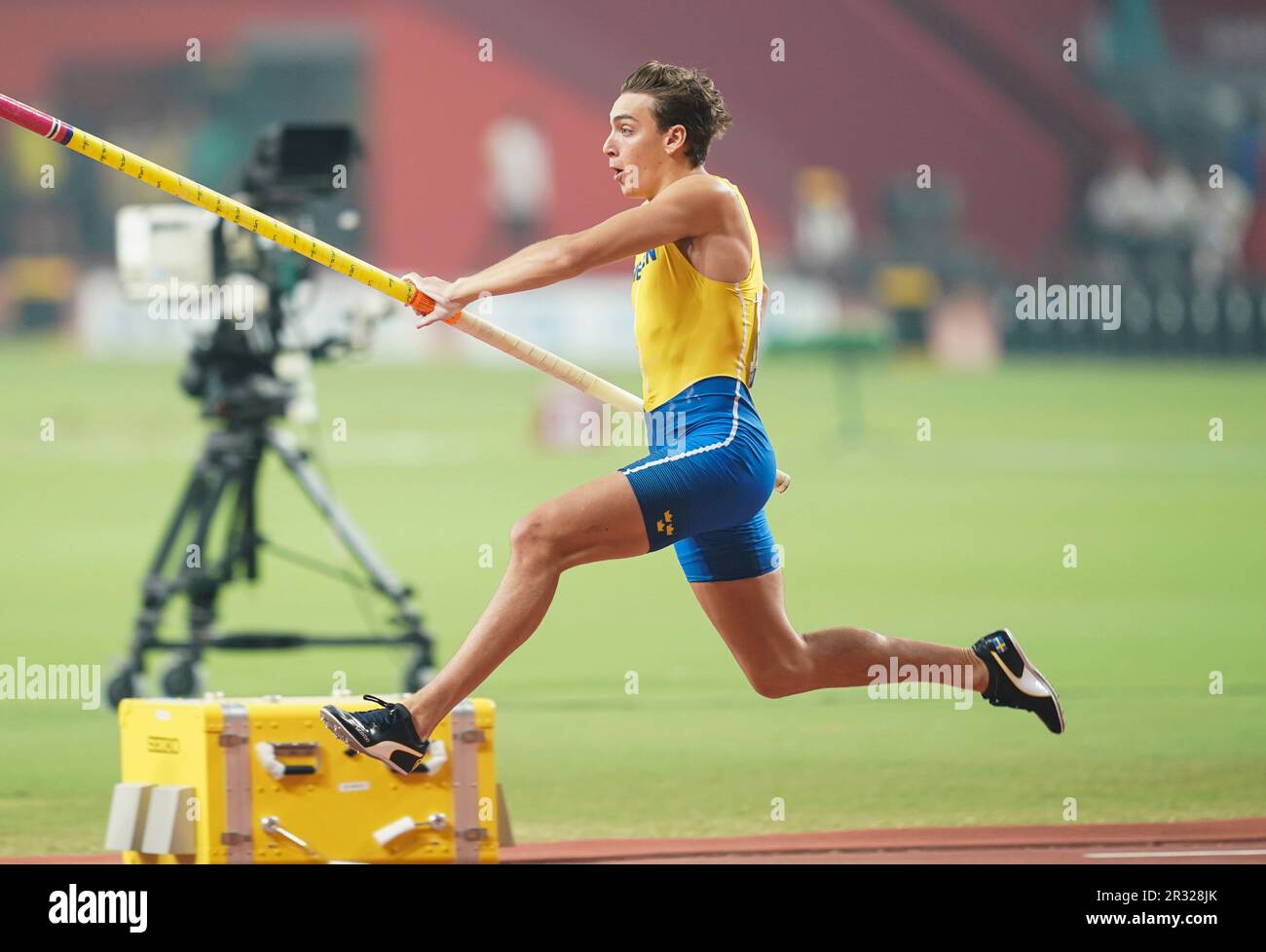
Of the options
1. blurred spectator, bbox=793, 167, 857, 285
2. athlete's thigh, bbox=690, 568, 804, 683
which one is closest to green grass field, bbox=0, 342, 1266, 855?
athlete's thigh, bbox=690, 568, 804, 683

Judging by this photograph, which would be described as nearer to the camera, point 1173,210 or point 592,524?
point 592,524

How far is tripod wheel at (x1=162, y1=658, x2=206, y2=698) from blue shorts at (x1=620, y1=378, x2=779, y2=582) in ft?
13.2

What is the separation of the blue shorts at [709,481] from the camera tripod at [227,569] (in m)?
3.52

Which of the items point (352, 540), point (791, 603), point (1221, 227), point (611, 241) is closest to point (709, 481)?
point (611, 241)

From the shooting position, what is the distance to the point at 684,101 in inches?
296

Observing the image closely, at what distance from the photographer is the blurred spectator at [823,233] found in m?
39.7

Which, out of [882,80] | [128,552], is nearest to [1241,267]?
[882,80]

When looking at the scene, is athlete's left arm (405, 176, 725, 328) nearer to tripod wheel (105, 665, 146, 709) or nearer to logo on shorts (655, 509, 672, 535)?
logo on shorts (655, 509, 672, 535)

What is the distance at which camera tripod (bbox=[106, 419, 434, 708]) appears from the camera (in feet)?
35.5

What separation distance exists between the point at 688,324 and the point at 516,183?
33.1 meters

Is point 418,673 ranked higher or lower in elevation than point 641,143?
lower

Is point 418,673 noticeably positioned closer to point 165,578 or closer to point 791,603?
point 165,578

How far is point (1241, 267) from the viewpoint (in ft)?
127

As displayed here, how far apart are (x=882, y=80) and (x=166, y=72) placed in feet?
51.6
